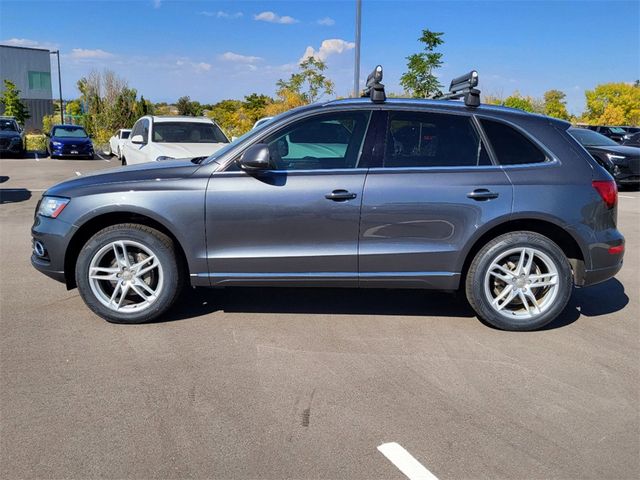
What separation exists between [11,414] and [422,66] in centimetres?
1678

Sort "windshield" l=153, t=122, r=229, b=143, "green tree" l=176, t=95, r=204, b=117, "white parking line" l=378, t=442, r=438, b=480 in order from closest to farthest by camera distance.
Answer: "white parking line" l=378, t=442, r=438, b=480, "windshield" l=153, t=122, r=229, b=143, "green tree" l=176, t=95, r=204, b=117

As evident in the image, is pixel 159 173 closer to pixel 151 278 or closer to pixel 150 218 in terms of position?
pixel 150 218

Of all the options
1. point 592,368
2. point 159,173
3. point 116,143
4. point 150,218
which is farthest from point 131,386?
point 116,143

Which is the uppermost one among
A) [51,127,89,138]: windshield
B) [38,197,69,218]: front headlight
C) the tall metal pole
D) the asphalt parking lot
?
the tall metal pole

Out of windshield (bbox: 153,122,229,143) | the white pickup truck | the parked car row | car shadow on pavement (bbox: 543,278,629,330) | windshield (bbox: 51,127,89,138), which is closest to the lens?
car shadow on pavement (bbox: 543,278,629,330)

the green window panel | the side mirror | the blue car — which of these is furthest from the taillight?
the green window panel

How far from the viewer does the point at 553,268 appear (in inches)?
173

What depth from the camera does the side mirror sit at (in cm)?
411

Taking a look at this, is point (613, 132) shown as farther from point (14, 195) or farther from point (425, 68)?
point (14, 195)

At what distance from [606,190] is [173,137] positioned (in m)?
8.47

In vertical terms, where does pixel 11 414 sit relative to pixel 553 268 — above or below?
below

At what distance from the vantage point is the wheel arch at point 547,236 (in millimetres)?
4422

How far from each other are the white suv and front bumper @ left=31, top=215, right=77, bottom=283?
225 inches

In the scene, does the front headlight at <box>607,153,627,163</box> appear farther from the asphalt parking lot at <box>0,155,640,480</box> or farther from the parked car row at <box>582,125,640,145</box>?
the parked car row at <box>582,125,640,145</box>
